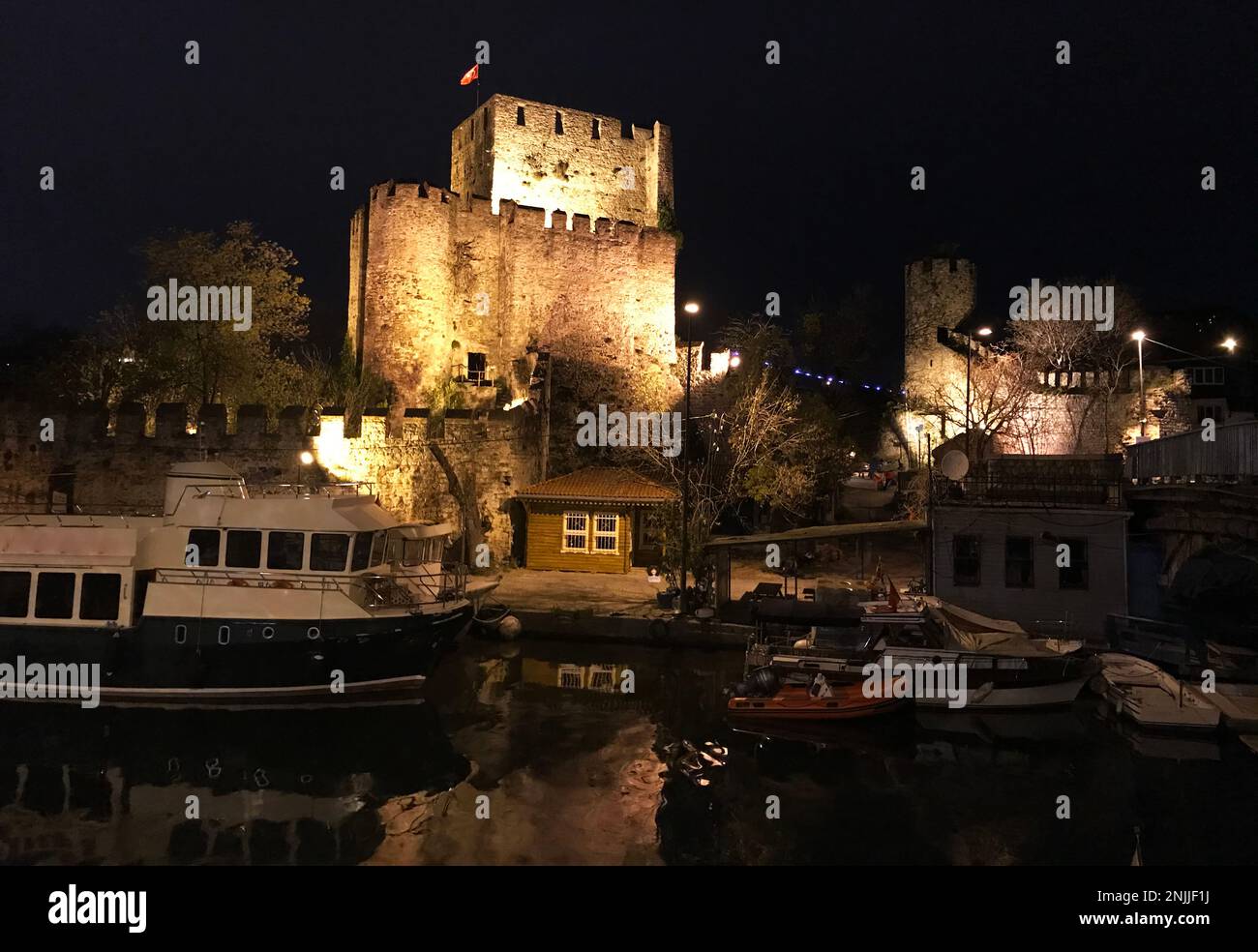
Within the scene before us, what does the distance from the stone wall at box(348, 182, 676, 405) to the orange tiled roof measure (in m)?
6.18

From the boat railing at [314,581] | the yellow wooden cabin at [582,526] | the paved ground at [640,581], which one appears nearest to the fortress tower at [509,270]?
the yellow wooden cabin at [582,526]

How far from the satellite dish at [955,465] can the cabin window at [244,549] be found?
15.4m

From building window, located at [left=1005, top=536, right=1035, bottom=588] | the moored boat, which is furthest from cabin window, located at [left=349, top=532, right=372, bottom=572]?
building window, located at [left=1005, top=536, right=1035, bottom=588]

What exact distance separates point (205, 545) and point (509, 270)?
66.8 feet

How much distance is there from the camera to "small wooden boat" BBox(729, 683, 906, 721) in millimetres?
14750

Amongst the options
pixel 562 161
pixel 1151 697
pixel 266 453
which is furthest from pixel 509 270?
pixel 1151 697

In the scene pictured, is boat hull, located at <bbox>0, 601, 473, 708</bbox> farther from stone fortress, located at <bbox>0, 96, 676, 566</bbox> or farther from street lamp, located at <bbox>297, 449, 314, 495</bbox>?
street lamp, located at <bbox>297, 449, 314, 495</bbox>

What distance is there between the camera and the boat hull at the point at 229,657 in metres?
15.0

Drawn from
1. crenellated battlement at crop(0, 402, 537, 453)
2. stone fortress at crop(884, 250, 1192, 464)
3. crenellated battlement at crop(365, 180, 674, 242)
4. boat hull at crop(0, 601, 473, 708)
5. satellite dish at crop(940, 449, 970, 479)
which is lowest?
boat hull at crop(0, 601, 473, 708)

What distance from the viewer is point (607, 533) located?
27000 mm

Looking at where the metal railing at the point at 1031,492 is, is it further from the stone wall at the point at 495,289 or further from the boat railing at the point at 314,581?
the stone wall at the point at 495,289

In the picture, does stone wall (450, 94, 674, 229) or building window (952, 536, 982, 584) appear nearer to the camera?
building window (952, 536, 982, 584)
